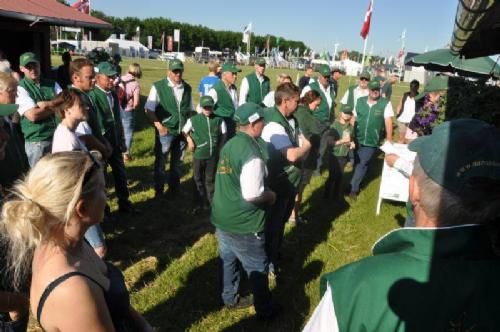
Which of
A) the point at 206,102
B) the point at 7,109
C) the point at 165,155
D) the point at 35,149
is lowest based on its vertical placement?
the point at 165,155

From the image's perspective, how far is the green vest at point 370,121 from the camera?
6879 mm

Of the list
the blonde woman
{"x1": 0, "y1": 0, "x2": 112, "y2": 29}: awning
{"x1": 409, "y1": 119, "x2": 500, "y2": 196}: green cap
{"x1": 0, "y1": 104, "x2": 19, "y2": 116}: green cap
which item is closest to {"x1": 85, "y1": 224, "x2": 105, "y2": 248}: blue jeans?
{"x1": 0, "y1": 104, "x2": 19, "y2": 116}: green cap

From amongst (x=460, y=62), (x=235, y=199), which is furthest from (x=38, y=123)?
(x=460, y=62)

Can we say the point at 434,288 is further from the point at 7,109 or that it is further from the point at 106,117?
the point at 106,117

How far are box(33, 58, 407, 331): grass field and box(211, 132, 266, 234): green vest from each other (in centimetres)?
101

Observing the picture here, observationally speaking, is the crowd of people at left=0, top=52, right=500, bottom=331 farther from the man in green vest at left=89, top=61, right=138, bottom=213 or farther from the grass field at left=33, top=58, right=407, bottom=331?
the grass field at left=33, top=58, right=407, bottom=331

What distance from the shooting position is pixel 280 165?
426 centimetres

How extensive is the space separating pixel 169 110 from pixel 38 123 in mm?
1984

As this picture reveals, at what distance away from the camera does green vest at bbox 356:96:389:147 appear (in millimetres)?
6879

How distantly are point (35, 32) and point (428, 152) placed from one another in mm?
10890

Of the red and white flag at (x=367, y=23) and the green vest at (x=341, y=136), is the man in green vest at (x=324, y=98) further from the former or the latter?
the red and white flag at (x=367, y=23)

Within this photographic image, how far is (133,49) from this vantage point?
68.4 metres

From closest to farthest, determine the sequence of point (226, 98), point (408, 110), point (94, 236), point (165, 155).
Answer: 1. point (94, 236)
2. point (165, 155)
3. point (226, 98)
4. point (408, 110)

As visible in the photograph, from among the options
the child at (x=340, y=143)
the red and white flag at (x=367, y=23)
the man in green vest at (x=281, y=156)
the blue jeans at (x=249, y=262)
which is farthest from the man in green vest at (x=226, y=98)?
the red and white flag at (x=367, y=23)
